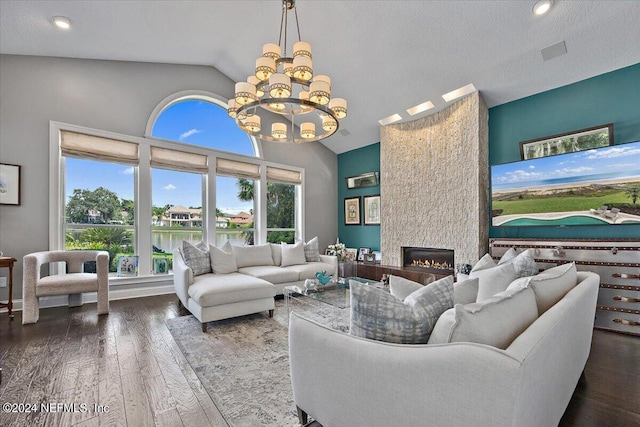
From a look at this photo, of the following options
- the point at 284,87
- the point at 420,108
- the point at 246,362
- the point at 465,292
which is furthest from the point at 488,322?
the point at 420,108

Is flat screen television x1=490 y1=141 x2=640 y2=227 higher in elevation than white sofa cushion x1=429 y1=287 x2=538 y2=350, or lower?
higher

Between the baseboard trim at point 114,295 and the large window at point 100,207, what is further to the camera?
the large window at point 100,207

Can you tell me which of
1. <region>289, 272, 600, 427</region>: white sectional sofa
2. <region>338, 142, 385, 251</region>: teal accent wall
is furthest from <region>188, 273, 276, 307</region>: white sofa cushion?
<region>338, 142, 385, 251</region>: teal accent wall

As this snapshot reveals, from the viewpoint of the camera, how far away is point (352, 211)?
690 centimetres

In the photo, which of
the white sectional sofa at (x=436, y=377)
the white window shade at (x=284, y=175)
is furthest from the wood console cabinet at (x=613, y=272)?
the white window shade at (x=284, y=175)

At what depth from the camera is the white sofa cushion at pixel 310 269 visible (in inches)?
176

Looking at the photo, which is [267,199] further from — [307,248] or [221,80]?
[221,80]

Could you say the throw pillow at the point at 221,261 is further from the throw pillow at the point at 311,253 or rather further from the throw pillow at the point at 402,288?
the throw pillow at the point at 402,288

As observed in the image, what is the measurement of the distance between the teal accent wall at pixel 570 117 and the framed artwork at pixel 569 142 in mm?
83

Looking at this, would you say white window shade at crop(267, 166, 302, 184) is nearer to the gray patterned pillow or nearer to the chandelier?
the chandelier

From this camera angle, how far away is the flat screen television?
3203 millimetres

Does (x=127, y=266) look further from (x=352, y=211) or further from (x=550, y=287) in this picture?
(x=550, y=287)

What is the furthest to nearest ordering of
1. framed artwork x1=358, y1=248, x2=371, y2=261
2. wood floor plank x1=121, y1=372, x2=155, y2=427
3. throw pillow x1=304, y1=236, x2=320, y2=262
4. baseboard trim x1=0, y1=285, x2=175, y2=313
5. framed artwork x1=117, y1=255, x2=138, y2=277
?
framed artwork x1=358, y1=248, x2=371, y2=261 < throw pillow x1=304, y1=236, x2=320, y2=262 < framed artwork x1=117, y1=255, x2=138, y2=277 < baseboard trim x1=0, y1=285, x2=175, y2=313 < wood floor plank x1=121, y1=372, x2=155, y2=427

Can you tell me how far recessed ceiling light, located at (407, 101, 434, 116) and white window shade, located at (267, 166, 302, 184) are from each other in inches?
110
